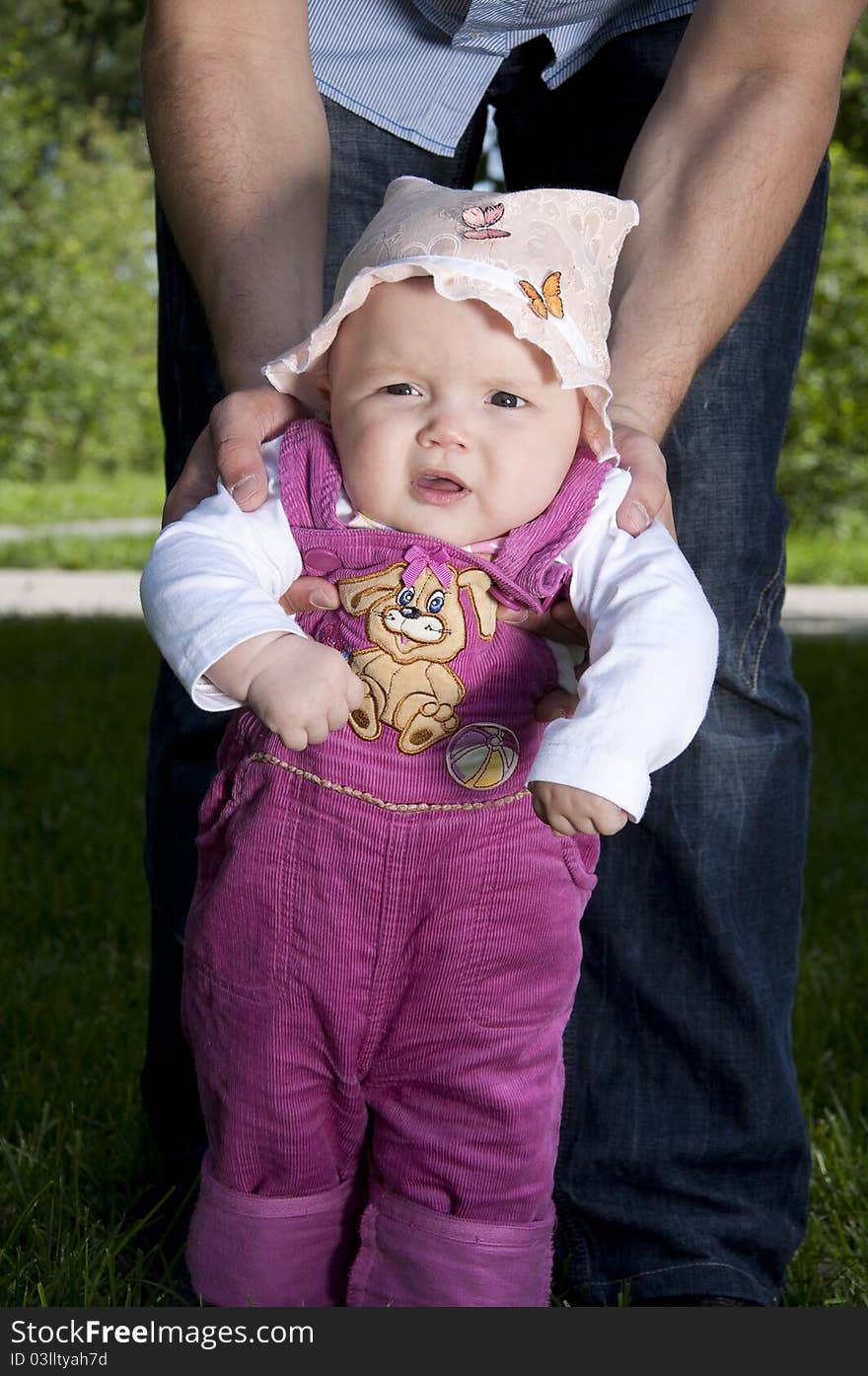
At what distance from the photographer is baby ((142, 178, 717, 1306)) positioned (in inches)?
60.4

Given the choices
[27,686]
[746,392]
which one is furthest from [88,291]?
[746,392]

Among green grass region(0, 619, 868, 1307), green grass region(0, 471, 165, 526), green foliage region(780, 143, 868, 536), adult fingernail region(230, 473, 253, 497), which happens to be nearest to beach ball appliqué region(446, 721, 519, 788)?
adult fingernail region(230, 473, 253, 497)

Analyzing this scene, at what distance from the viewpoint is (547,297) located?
155 centimetres

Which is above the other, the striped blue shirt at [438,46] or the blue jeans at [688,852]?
the striped blue shirt at [438,46]

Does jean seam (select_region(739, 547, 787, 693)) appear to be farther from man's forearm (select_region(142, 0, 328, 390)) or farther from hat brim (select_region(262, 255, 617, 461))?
man's forearm (select_region(142, 0, 328, 390))

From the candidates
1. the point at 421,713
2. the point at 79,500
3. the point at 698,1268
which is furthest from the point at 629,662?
the point at 79,500

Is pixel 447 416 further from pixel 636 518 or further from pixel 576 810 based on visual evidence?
pixel 576 810

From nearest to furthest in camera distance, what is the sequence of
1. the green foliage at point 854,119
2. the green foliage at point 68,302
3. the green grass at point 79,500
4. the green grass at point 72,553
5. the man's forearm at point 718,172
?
the man's forearm at point 718,172
the green foliage at point 854,119
the green grass at point 72,553
the green grass at point 79,500
the green foliage at point 68,302

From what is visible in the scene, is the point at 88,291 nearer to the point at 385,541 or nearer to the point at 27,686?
the point at 27,686

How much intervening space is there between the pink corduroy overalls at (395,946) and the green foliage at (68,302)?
635 inches

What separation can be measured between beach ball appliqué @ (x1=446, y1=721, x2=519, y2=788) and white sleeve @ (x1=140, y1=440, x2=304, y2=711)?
0.21 m

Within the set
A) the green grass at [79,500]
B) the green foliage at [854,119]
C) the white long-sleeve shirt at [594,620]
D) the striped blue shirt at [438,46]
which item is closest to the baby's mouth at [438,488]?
the white long-sleeve shirt at [594,620]

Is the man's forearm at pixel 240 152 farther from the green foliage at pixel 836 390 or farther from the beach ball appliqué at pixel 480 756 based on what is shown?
the green foliage at pixel 836 390

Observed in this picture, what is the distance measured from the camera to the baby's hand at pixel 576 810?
1.41 metres
